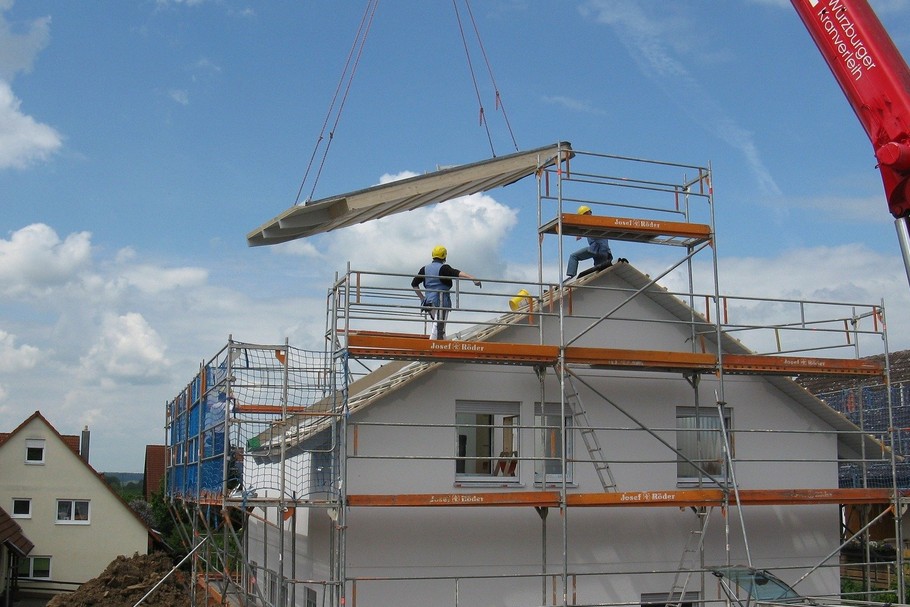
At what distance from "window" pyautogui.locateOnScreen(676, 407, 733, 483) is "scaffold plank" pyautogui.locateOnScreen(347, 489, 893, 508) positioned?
880mm

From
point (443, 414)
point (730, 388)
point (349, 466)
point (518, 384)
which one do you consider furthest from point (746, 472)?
point (349, 466)

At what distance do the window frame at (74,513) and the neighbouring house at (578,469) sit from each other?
72.3ft

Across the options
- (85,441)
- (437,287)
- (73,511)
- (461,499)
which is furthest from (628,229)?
(85,441)

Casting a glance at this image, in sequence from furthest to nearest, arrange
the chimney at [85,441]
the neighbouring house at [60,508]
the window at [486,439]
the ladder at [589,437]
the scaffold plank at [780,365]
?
the chimney at [85,441] < the neighbouring house at [60,508] < the scaffold plank at [780,365] < the ladder at [589,437] < the window at [486,439]

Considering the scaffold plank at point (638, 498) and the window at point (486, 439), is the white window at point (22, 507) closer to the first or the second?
the window at point (486, 439)

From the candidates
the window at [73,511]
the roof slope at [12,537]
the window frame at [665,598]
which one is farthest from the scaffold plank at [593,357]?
the window at [73,511]

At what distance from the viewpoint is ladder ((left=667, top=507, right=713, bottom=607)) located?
15930mm

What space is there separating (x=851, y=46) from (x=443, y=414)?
7.43 m

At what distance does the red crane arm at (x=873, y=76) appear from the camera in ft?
33.2

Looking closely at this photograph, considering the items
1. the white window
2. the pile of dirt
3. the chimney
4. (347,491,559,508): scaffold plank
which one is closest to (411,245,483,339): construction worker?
(347,491,559,508): scaffold plank

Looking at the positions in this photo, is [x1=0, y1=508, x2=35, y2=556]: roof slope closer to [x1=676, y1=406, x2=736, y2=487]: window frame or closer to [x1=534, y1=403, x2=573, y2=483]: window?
[x1=534, y1=403, x2=573, y2=483]: window

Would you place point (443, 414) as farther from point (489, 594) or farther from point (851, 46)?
point (851, 46)

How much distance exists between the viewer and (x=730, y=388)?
17344mm

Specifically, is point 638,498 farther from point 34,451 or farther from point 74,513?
point 34,451
